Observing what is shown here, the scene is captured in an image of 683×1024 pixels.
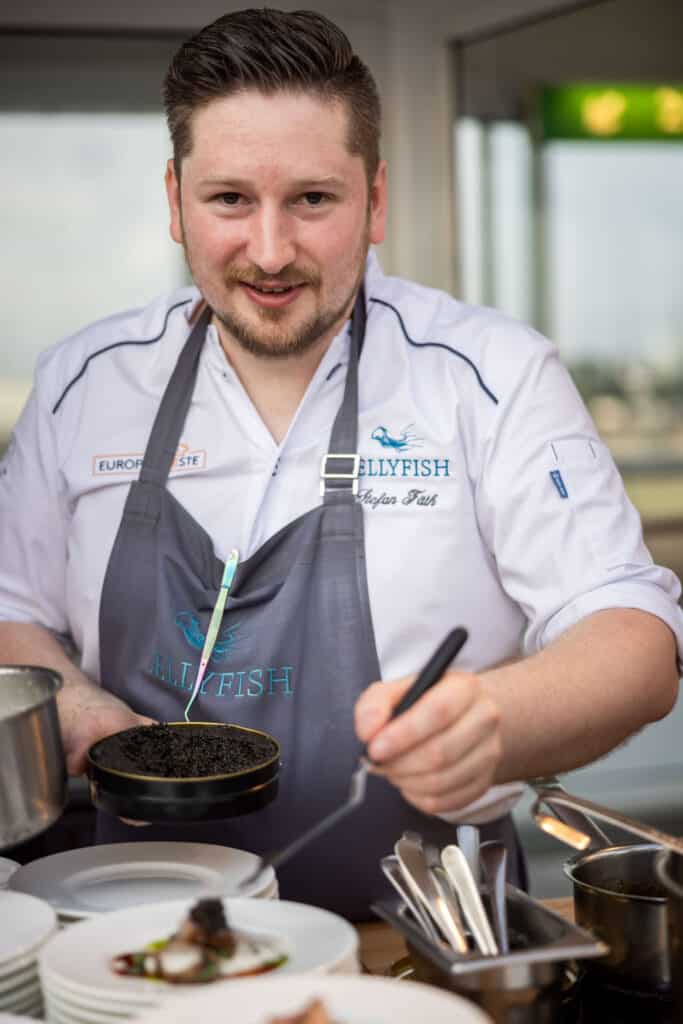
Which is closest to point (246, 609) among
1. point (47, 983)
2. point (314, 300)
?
point (314, 300)

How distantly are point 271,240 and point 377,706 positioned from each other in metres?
0.73

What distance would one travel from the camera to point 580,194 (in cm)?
373

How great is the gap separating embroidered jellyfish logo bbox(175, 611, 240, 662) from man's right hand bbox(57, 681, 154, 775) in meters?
0.15

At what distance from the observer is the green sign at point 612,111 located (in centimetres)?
354

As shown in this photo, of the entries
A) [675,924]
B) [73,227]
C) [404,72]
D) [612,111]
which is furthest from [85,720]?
[612,111]

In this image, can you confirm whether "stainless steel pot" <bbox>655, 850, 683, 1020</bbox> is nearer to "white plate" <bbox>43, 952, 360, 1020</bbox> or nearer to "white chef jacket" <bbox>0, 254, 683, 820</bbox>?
"white plate" <bbox>43, 952, 360, 1020</bbox>

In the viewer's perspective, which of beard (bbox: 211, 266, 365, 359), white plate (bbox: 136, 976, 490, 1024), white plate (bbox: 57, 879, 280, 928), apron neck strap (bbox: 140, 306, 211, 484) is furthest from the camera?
apron neck strap (bbox: 140, 306, 211, 484)

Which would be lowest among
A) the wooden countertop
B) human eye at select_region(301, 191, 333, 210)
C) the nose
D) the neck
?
the wooden countertop

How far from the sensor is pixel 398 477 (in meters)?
1.75

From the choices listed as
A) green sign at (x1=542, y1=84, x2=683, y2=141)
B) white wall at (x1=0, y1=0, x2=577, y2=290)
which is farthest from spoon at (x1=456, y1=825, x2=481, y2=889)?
green sign at (x1=542, y1=84, x2=683, y2=141)

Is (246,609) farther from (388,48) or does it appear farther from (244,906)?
(388,48)

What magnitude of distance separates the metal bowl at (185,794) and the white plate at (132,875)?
8 cm

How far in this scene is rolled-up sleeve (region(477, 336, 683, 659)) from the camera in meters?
1.56

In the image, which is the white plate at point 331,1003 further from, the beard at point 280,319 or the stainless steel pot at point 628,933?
the beard at point 280,319
